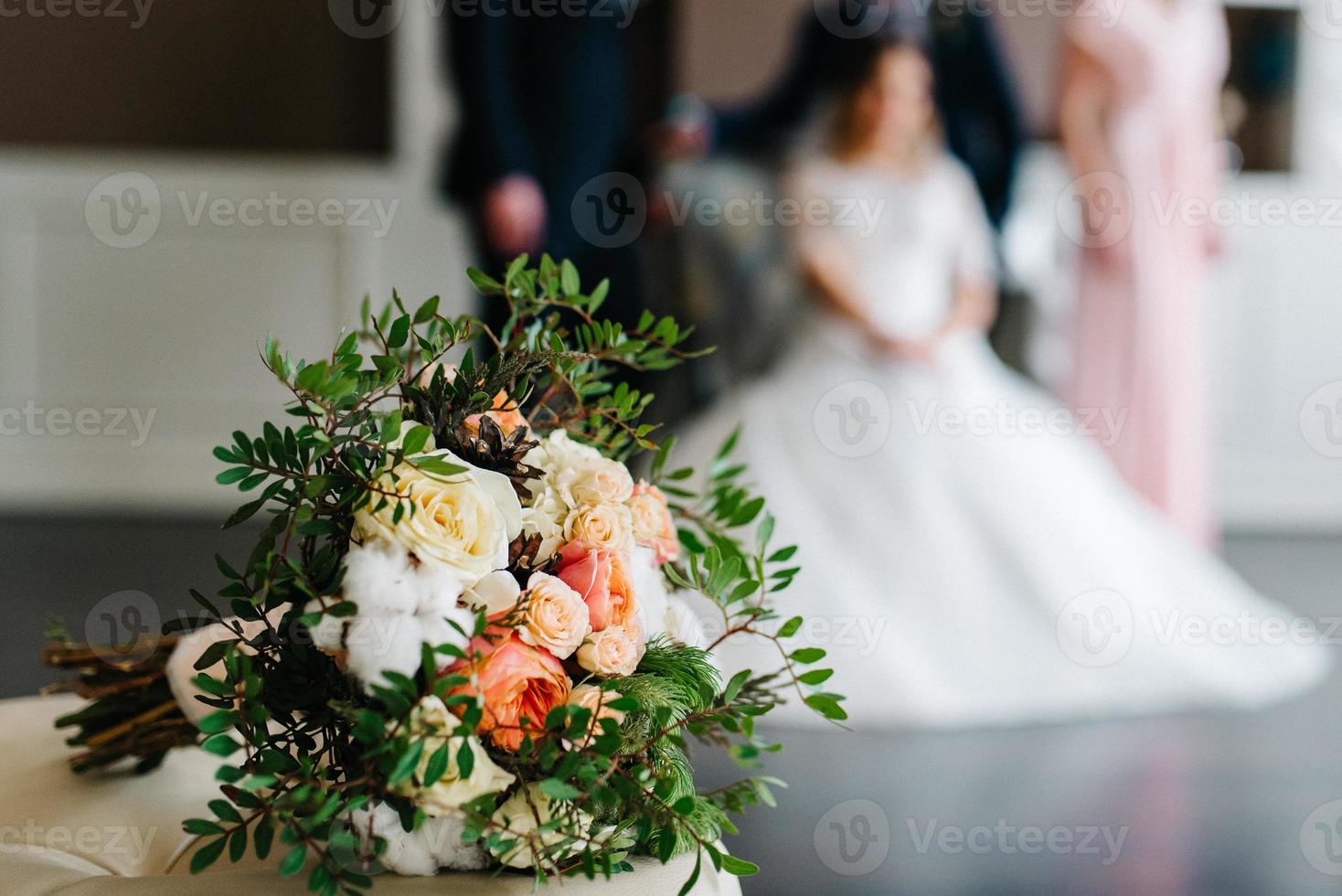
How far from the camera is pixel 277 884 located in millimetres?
626

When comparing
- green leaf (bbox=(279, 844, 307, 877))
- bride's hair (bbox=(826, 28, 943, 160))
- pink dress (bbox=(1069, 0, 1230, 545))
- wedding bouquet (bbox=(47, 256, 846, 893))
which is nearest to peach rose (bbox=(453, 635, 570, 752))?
wedding bouquet (bbox=(47, 256, 846, 893))

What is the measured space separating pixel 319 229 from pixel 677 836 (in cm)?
401

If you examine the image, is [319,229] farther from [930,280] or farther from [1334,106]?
[1334,106]

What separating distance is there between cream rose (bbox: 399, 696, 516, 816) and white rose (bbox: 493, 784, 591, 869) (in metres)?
0.03

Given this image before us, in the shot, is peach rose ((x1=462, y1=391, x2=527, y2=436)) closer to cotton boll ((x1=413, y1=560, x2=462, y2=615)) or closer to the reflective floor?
cotton boll ((x1=413, y1=560, x2=462, y2=615))

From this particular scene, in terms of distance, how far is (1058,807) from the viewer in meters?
1.96

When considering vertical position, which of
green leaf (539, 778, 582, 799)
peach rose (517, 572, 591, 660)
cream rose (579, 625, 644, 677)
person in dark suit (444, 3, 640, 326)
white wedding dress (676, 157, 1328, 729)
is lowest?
white wedding dress (676, 157, 1328, 729)

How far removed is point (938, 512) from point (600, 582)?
208cm

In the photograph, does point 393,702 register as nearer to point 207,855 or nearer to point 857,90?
point 207,855

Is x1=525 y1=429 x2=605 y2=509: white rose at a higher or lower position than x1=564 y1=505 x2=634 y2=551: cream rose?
higher

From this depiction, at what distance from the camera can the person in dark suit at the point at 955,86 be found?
3537 millimetres

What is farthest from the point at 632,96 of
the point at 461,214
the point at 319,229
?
the point at 319,229

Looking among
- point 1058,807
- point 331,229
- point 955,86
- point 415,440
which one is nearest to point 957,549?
point 1058,807

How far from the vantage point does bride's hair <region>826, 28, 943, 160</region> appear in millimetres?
3031
